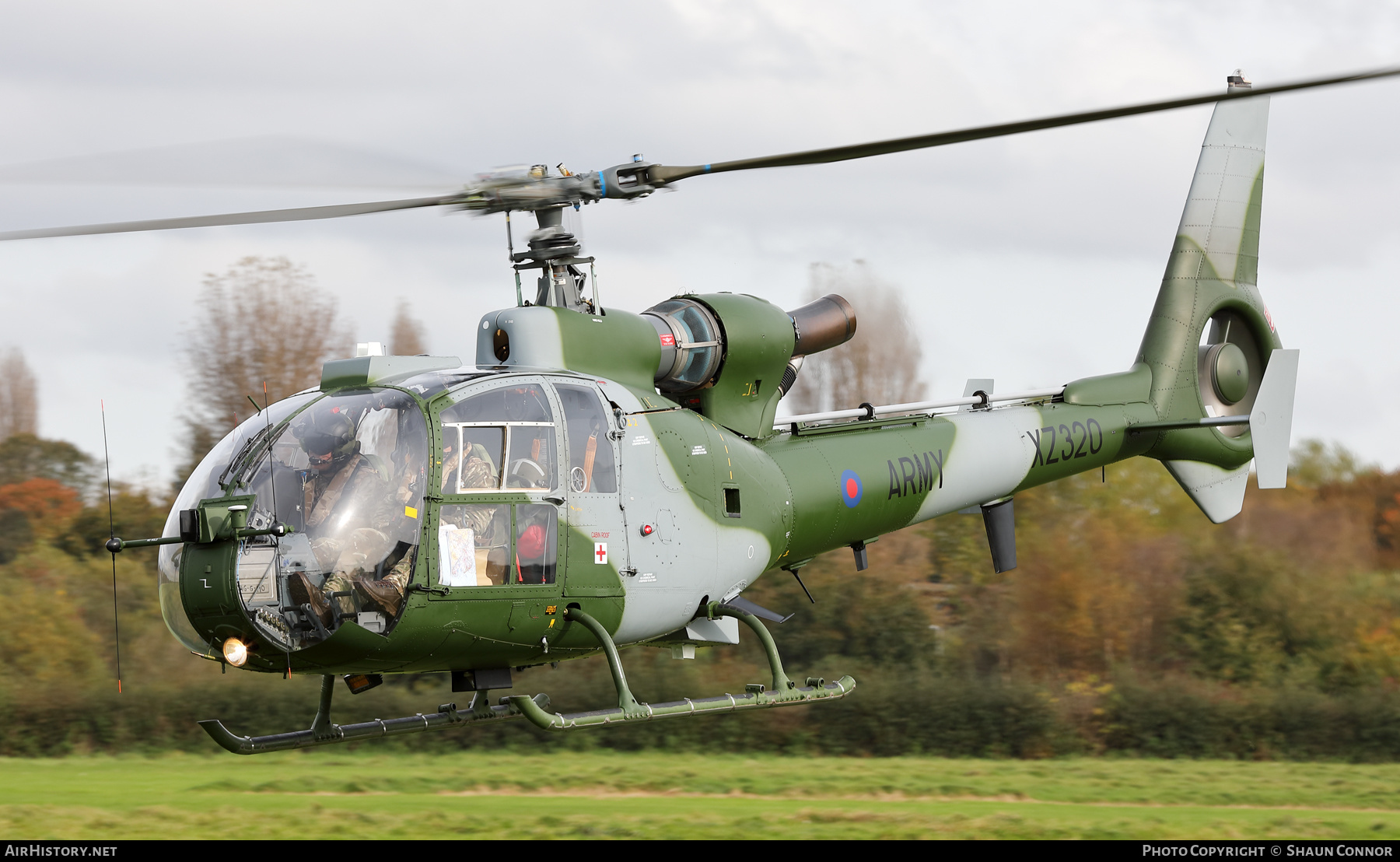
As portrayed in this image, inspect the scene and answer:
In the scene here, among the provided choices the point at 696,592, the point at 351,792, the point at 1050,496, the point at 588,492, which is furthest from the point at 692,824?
the point at 1050,496

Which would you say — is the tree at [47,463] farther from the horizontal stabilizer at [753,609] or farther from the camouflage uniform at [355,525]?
the camouflage uniform at [355,525]

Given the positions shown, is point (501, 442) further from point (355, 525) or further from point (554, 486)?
point (355, 525)

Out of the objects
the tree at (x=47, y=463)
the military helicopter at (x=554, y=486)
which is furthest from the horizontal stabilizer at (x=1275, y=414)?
the tree at (x=47, y=463)

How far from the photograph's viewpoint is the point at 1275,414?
11742mm

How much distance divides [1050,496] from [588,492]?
16.0 meters

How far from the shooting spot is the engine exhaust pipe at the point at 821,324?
10188mm

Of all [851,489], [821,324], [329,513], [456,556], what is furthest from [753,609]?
[329,513]

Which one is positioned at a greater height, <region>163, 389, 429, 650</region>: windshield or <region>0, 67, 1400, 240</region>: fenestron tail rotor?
<region>0, 67, 1400, 240</region>: fenestron tail rotor

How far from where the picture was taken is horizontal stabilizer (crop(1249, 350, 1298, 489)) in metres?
11.7

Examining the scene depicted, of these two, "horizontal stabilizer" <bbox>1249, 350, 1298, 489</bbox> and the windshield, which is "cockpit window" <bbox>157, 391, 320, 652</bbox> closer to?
the windshield

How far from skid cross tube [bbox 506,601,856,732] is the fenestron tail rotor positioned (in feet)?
8.19

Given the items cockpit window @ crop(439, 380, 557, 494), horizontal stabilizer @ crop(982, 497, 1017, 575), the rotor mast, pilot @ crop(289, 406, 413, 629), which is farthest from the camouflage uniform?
horizontal stabilizer @ crop(982, 497, 1017, 575)

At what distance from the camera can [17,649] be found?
2050cm

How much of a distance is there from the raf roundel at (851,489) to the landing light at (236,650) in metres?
4.39
